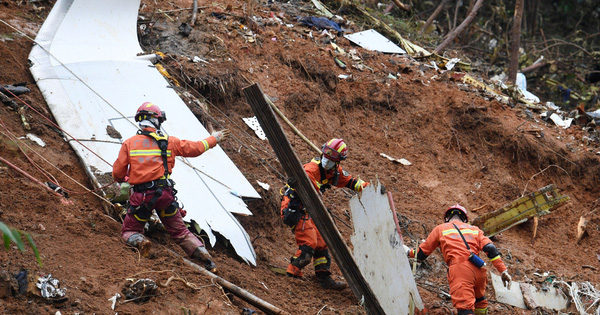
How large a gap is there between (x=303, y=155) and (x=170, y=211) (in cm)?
386

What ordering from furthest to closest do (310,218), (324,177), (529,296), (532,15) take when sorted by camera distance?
(532,15)
(529,296)
(324,177)
(310,218)

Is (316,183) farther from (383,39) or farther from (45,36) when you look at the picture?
(383,39)

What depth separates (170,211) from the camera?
5.78 metres

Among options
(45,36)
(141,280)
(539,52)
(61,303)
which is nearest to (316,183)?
(141,280)

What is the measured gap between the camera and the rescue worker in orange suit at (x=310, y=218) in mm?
6270

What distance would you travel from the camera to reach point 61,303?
4309 millimetres

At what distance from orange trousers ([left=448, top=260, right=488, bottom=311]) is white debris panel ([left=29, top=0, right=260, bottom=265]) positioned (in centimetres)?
221

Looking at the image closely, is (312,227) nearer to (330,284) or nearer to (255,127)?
(330,284)

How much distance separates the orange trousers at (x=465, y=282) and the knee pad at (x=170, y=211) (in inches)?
112

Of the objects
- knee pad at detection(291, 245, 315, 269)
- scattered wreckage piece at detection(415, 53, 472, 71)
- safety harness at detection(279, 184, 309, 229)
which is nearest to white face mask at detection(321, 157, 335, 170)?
safety harness at detection(279, 184, 309, 229)

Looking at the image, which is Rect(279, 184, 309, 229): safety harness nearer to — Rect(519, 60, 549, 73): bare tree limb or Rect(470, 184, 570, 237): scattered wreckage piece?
Rect(470, 184, 570, 237): scattered wreckage piece

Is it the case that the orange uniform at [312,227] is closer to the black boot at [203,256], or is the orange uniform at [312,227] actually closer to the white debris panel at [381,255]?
the white debris panel at [381,255]

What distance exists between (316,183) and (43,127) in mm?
3292

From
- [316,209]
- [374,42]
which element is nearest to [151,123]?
[316,209]
